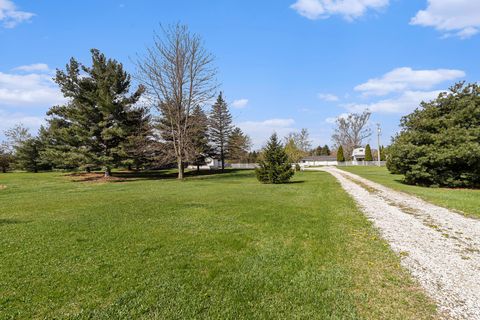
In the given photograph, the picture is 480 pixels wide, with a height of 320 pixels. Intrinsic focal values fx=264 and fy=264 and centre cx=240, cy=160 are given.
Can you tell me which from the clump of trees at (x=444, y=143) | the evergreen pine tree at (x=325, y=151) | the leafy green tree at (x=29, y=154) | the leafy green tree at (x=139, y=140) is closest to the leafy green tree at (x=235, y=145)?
the leafy green tree at (x=139, y=140)

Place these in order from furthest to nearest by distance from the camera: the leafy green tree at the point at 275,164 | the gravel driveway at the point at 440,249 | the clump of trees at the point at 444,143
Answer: the leafy green tree at the point at 275,164 < the clump of trees at the point at 444,143 < the gravel driveway at the point at 440,249

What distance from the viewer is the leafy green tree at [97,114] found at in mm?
23003

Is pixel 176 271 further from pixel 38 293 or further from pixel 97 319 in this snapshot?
pixel 38 293

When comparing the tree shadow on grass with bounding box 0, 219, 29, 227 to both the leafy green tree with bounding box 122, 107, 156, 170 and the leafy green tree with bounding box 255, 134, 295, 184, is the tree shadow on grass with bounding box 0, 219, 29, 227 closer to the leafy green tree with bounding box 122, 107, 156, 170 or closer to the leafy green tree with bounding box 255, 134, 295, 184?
the leafy green tree with bounding box 255, 134, 295, 184

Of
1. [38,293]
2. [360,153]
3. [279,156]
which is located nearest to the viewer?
[38,293]

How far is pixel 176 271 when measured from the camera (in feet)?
12.4

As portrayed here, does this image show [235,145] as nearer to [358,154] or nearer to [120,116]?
[120,116]

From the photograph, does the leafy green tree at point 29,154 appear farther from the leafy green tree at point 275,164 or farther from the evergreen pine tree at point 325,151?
the evergreen pine tree at point 325,151

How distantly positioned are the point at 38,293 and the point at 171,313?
173 centimetres

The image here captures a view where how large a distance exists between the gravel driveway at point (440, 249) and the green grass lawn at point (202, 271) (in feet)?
0.80

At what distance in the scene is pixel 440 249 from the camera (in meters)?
4.74

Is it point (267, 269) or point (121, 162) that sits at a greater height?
point (121, 162)

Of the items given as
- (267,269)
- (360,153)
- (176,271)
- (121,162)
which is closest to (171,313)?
(176,271)

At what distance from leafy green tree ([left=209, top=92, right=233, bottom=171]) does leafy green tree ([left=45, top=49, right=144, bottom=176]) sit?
13.8 metres
